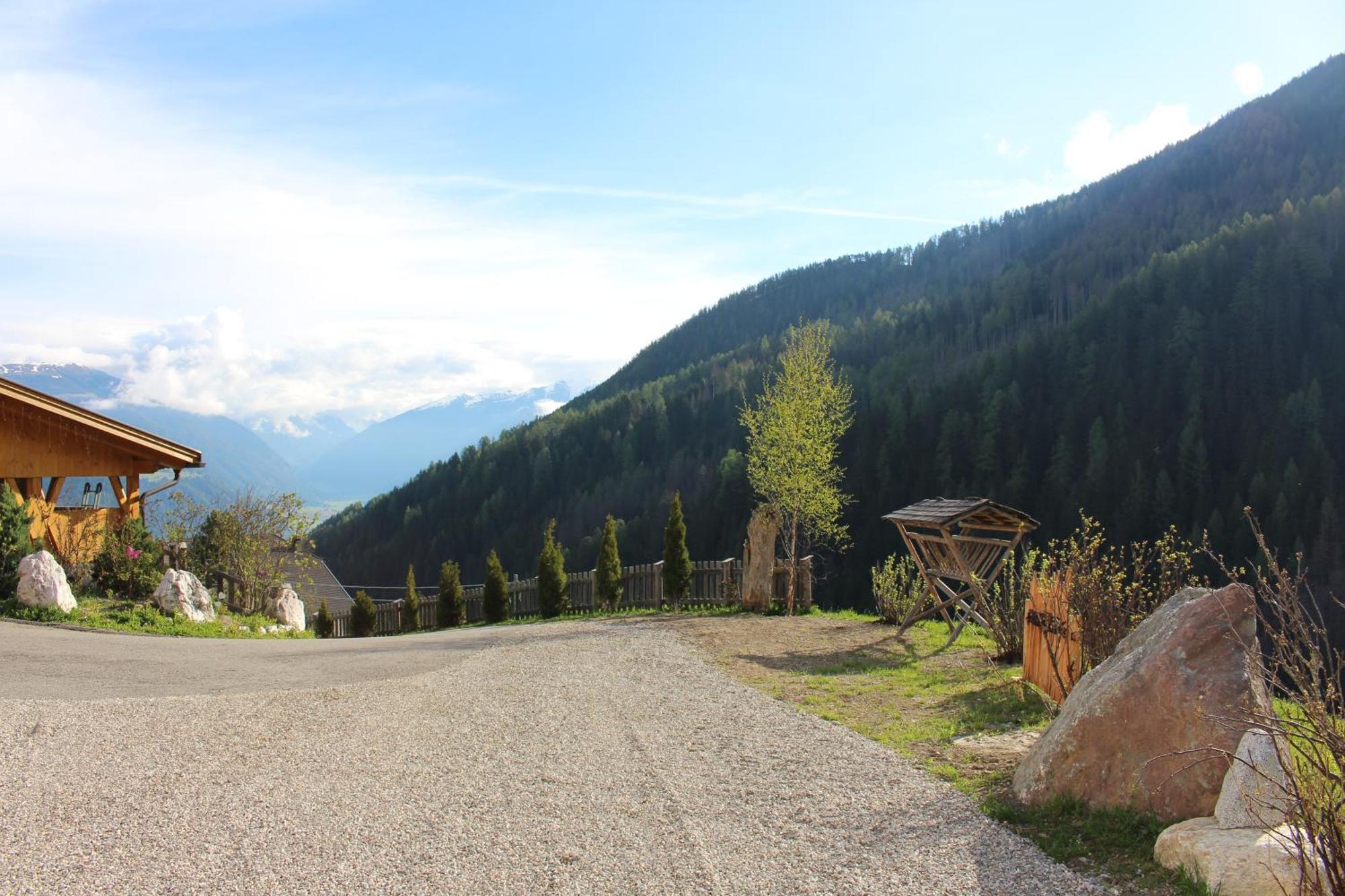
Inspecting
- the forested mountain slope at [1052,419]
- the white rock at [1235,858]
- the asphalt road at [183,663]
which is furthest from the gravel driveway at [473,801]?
the forested mountain slope at [1052,419]

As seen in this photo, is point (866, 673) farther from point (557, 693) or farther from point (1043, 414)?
point (1043, 414)

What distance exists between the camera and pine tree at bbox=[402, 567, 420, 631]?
29.5 metres

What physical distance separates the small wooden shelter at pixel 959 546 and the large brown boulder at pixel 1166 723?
6863 millimetres

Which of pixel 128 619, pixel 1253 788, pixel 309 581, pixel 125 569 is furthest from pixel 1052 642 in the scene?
pixel 309 581

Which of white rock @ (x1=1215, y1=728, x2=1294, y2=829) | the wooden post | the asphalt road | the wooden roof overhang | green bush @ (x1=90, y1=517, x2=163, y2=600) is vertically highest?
the wooden roof overhang

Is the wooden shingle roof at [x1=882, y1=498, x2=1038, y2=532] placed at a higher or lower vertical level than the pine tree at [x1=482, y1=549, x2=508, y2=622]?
higher

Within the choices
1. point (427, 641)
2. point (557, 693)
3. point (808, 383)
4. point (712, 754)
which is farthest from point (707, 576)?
point (712, 754)

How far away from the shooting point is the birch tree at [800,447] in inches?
755

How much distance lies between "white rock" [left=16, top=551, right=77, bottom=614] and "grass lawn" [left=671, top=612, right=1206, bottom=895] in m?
9.62

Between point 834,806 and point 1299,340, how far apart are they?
10631 centimetres

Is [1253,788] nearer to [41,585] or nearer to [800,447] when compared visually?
[800,447]

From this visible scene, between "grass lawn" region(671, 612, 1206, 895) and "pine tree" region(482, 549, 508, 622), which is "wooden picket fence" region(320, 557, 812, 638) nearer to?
"pine tree" region(482, 549, 508, 622)

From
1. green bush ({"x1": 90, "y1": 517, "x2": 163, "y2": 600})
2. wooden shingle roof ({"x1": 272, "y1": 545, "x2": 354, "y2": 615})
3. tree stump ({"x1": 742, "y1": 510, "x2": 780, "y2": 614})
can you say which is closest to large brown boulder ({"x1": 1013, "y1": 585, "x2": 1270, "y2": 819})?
tree stump ({"x1": 742, "y1": 510, "x2": 780, "y2": 614})

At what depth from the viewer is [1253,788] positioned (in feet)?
15.6
